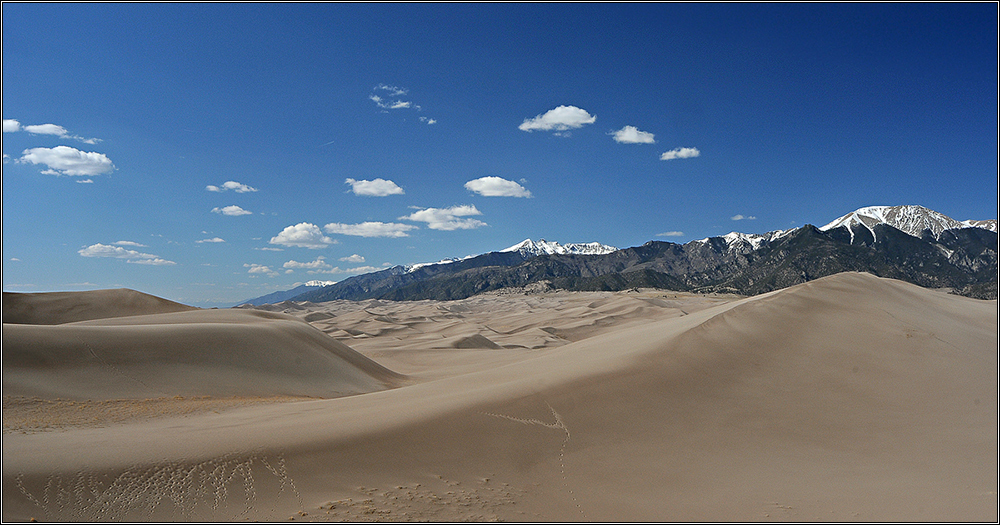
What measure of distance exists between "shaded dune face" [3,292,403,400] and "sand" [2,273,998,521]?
9 cm

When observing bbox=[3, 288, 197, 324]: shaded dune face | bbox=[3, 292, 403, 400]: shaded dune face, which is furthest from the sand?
bbox=[3, 288, 197, 324]: shaded dune face

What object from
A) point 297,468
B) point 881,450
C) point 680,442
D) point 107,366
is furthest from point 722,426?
point 107,366

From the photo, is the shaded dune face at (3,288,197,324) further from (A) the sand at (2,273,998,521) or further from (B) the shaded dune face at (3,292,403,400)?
(A) the sand at (2,273,998,521)

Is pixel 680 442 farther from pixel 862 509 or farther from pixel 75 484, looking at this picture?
pixel 75 484

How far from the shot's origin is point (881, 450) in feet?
28.2

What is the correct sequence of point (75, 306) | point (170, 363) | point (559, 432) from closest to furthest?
point (559, 432) → point (170, 363) → point (75, 306)

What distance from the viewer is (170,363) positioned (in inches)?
639

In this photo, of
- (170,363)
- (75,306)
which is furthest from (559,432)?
(75,306)

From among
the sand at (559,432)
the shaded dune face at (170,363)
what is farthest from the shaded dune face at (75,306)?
the sand at (559,432)

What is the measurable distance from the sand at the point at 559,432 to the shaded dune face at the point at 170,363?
9cm

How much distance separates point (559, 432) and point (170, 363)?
1391 centimetres

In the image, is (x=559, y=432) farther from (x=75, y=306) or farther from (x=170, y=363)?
(x=75, y=306)

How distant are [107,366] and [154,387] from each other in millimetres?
1793

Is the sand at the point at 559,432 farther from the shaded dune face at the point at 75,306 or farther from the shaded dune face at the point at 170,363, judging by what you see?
the shaded dune face at the point at 75,306
